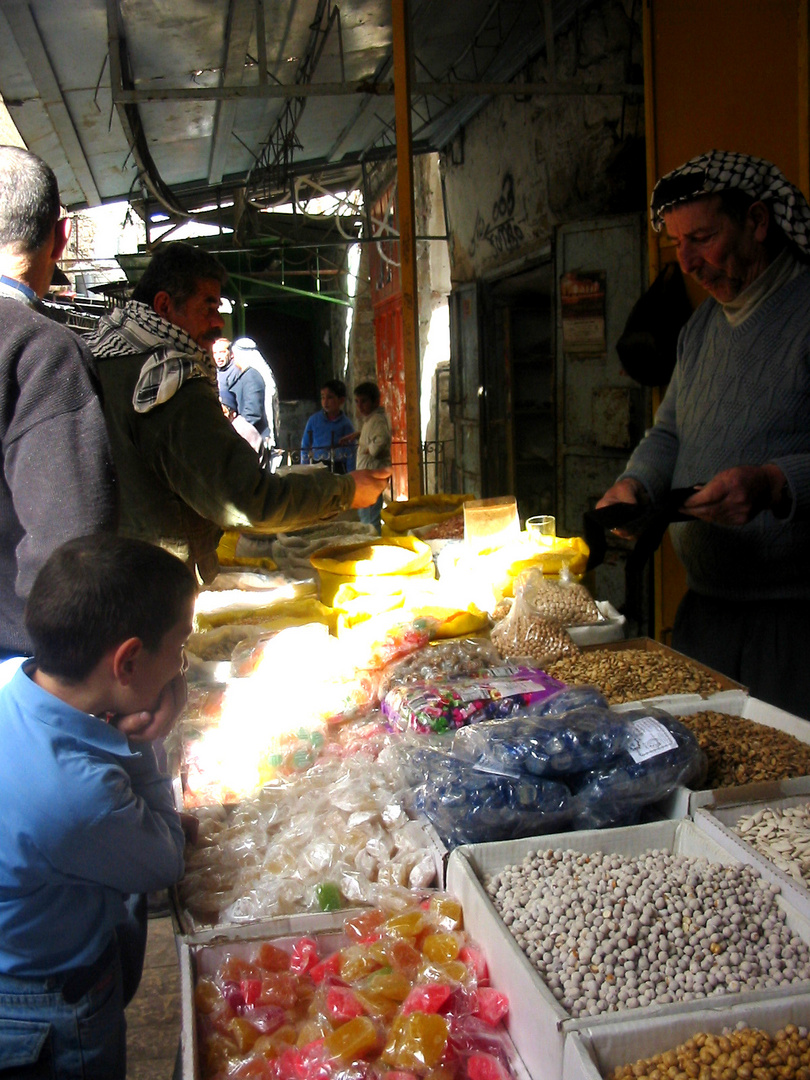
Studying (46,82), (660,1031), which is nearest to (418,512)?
(660,1031)

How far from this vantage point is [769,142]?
334 cm

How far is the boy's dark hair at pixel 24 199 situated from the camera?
→ 1486mm

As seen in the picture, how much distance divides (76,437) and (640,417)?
13.8 feet

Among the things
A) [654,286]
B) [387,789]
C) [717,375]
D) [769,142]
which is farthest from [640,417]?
[387,789]

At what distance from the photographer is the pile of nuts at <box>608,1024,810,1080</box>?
3.25 feet

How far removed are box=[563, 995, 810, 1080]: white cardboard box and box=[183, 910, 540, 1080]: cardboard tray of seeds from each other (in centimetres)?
17

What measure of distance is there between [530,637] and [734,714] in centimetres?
55

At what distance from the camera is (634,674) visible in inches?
83.7

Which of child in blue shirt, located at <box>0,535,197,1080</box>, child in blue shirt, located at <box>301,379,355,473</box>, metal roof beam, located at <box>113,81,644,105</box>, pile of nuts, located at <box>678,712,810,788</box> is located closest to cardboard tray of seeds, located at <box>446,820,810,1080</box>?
pile of nuts, located at <box>678,712,810,788</box>

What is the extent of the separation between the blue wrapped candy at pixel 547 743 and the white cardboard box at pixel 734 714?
155 mm

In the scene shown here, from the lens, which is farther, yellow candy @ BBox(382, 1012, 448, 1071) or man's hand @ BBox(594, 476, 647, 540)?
man's hand @ BBox(594, 476, 647, 540)

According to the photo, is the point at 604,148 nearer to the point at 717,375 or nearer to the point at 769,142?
the point at 769,142

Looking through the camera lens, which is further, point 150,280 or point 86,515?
point 150,280

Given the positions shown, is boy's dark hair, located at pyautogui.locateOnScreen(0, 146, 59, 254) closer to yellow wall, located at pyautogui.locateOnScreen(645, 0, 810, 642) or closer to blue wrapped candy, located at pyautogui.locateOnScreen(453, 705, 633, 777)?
blue wrapped candy, located at pyautogui.locateOnScreen(453, 705, 633, 777)
